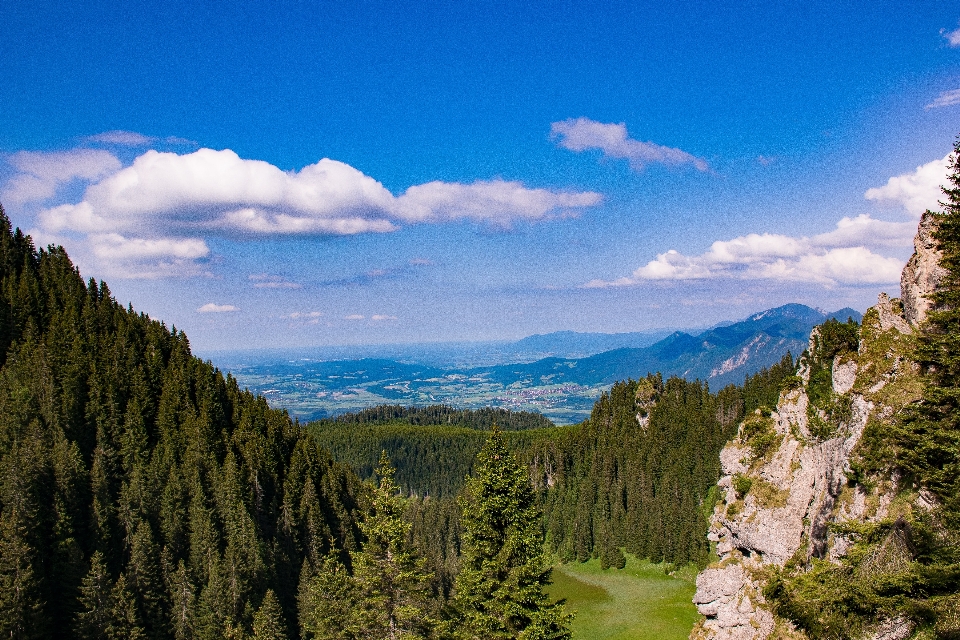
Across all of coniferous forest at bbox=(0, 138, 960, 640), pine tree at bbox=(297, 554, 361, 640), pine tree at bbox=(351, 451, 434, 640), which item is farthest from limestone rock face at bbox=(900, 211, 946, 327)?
pine tree at bbox=(297, 554, 361, 640)

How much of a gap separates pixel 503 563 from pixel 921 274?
970 inches

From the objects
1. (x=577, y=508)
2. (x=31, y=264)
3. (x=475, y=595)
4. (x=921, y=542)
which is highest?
(x=31, y=264)

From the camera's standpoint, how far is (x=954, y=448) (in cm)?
1825

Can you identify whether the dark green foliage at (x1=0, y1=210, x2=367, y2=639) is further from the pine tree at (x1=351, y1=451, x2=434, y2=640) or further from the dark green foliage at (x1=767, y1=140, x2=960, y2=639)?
the dark green foliage at (x1=767, y1=140, x2=960, y2=639)

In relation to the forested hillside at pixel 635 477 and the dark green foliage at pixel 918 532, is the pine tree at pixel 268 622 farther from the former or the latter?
the forested hillside at pixel 635 477

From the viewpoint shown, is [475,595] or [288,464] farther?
[288,464]

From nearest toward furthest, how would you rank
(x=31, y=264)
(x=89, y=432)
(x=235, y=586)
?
(x=235, y=586) → (x=89, y=432) → (x=31, y=264)

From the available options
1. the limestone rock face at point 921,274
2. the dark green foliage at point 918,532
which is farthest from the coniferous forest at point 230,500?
the limestone rock face at point 921,274

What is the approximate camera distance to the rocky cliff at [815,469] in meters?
25.1

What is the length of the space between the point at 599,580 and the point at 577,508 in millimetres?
18381

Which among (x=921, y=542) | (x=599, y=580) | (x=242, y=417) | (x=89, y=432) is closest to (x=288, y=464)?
(x=242, y=417)

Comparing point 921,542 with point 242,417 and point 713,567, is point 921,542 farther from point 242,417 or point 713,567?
point 242,417

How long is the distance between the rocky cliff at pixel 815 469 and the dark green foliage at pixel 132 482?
1456 inches

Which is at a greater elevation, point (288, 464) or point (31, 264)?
point (31, 264)
